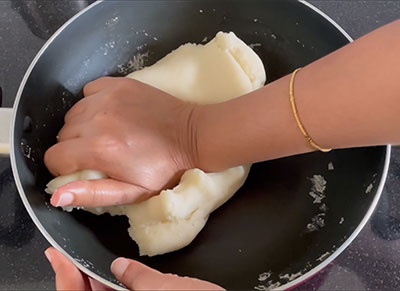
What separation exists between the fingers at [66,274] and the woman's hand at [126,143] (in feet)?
0.25

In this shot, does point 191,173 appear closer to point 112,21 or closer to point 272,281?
point 272,281

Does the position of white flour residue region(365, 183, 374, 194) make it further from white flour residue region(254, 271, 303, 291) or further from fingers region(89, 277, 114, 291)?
fingers region(89, 277, 114, 291)

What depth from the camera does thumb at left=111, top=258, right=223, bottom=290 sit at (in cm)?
51

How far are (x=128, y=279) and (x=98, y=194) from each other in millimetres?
128

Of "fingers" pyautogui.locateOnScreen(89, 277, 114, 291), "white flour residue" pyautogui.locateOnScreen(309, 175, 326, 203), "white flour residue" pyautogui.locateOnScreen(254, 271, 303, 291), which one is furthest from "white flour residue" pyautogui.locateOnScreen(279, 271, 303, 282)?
"fingers" pyautogui.locateOnScreen(89, 277, 114, 291)

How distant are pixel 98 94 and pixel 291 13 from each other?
0.31 m

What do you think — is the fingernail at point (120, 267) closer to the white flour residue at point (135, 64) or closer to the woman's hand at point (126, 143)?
the woman's hand at point (126, 143)

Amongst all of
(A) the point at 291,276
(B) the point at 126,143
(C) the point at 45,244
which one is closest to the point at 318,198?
(A) the point at 291,276

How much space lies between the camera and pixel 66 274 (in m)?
0.57

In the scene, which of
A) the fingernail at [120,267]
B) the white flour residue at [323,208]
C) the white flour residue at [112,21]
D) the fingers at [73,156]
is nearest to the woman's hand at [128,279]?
the fingernail at [120,267]

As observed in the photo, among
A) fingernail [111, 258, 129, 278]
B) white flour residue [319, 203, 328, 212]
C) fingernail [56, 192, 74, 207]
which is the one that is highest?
fingernail [56, 192, 74, 207]

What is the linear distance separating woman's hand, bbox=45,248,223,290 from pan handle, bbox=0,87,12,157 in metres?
0.20

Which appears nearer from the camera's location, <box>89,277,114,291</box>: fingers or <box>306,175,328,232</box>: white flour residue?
<box>89,277,114,291</box>: fingers

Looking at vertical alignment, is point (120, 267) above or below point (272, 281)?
above
